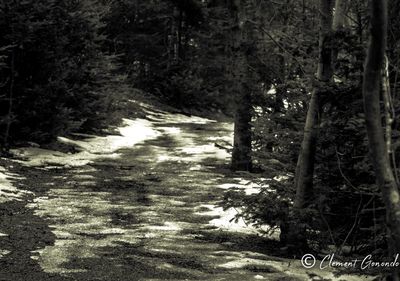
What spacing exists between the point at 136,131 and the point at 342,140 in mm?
16348

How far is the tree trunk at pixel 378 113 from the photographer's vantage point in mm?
2721

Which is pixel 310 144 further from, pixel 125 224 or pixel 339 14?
pixel 125 224

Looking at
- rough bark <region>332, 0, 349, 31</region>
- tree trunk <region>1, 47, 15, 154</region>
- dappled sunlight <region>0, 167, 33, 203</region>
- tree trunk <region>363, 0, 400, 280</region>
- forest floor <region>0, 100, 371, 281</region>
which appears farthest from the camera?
tree trunk <region>1, 47, 15, 154</region>

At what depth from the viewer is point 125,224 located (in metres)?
7.97

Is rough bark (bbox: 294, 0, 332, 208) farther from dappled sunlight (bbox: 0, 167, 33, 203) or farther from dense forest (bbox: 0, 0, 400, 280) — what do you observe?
dappled sunlight (bbox: 0, 167, 33, 203)

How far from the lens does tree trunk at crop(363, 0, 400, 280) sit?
272 centimetres

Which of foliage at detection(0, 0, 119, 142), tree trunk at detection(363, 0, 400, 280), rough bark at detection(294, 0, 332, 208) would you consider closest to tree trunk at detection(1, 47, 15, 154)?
foliage at detection(0, 0, 119, 142)

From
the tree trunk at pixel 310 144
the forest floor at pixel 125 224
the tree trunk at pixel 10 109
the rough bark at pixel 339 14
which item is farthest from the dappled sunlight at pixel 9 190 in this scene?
the rough bark at pixel 339 14

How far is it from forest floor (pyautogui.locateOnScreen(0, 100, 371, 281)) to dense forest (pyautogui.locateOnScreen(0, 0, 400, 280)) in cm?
54

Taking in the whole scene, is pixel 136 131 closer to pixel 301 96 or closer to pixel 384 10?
pixel 301 96

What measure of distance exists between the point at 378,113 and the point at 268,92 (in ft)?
31.1

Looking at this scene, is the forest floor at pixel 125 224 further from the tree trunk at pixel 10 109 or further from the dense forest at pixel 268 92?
the dense forest at pixel 268 92

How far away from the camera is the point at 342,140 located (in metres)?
5.88

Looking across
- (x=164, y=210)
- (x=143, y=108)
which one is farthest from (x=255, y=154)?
(x=143, y=108)
